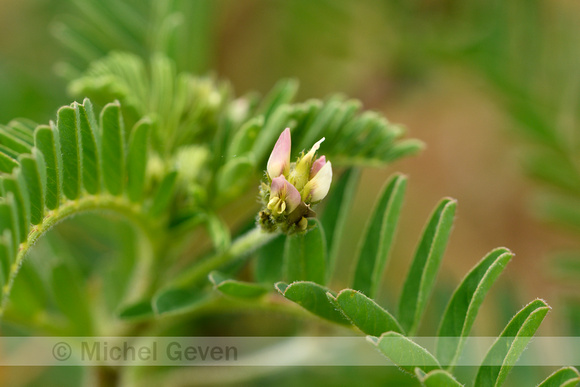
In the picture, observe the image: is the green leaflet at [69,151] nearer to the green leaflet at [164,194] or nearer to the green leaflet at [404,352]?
the green leaflet at [164,194]

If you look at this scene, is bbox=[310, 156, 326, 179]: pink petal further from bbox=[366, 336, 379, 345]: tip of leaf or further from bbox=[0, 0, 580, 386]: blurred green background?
bbox=[0, 0, 580, 386]: blurred green background

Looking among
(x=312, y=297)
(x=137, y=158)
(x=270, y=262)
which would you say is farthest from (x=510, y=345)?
(x=137, y=158)

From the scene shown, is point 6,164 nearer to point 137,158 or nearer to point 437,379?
point 137,158

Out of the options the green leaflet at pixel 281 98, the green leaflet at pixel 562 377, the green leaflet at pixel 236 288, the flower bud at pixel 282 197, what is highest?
the green leaflet at pixel 281 98

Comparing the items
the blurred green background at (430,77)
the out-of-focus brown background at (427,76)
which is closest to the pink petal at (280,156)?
the blurred green background at (430,77)

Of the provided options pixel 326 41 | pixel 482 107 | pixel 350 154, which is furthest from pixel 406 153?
pixel 482 107

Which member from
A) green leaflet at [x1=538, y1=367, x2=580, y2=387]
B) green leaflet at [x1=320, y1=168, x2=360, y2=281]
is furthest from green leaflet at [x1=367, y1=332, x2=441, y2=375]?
green leaflet at [x1=320, y1=168, x2=360, y2=281]
